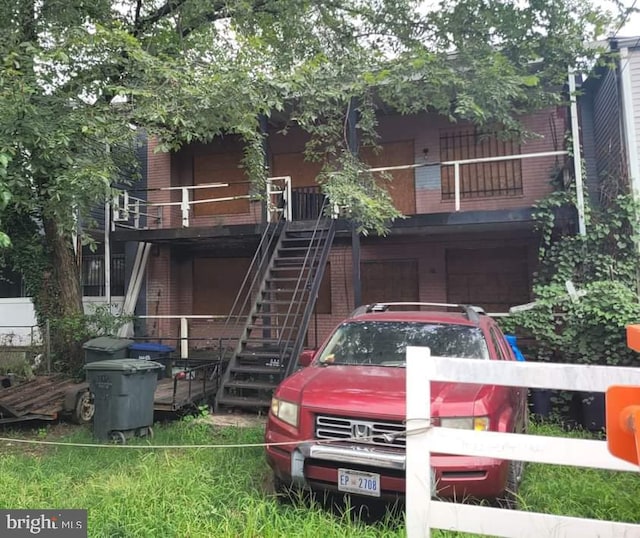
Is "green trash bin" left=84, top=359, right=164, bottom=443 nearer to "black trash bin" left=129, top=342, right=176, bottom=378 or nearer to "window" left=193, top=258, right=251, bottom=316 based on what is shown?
"black trash bin" left=129, top=342, right=176, bottom=378

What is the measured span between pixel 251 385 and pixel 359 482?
386cm

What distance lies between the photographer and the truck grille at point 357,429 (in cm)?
368

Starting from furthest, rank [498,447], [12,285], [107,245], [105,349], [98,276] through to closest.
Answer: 1. [12,285]
2. [98,276]
3. [107,245]
4. [105,349]
5. [498,447]

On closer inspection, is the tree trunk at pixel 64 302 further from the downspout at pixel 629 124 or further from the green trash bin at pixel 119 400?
the downspout at pixel 629 124

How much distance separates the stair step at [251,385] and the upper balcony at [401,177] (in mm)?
3929

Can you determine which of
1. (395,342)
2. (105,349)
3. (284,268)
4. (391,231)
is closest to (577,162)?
(391,231)

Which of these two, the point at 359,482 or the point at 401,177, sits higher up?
the point at 401,177

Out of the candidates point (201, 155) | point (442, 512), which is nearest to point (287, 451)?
point (442, 512)

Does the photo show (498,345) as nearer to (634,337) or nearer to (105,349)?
(634,337)

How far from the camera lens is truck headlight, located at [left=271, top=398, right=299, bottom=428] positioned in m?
4.07

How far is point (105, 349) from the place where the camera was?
27.6ft

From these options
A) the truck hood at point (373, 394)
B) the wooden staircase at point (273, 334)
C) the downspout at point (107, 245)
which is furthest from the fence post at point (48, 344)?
the truck hood at point (373, 394)

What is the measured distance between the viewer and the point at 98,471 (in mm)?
4938

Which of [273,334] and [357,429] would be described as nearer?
[357,429]
